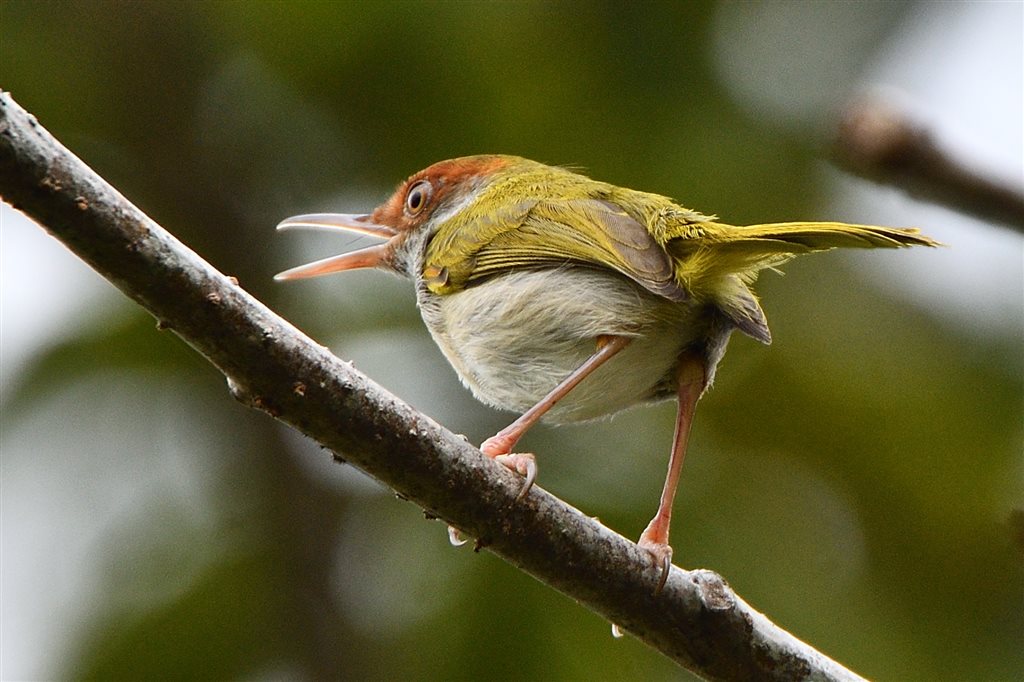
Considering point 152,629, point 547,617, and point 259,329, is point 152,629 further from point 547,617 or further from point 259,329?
point 259,329

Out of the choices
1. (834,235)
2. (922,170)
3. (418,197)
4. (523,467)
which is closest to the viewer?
(922,170)

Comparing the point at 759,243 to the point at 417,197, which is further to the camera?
the point at 417,197

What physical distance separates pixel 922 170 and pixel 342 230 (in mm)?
3863

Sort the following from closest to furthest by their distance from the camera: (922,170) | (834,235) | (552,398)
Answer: (922,170)
(834,235)
(552,398)

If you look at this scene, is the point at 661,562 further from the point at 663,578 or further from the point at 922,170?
the point at 922,170

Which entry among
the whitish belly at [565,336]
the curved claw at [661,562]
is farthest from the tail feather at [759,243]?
the curved claw at [661,562]

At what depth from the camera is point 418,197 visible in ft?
15.9

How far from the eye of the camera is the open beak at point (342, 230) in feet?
14.3

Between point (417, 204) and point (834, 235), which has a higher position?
point (834, 235)

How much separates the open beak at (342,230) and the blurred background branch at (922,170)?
3.12 m

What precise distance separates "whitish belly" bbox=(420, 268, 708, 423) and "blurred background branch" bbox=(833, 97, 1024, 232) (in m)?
2.22

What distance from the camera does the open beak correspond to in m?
4.35

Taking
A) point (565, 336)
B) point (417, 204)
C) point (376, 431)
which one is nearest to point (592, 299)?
point (565, 336)

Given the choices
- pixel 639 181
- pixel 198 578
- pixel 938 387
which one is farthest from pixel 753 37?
pixel 198 578
